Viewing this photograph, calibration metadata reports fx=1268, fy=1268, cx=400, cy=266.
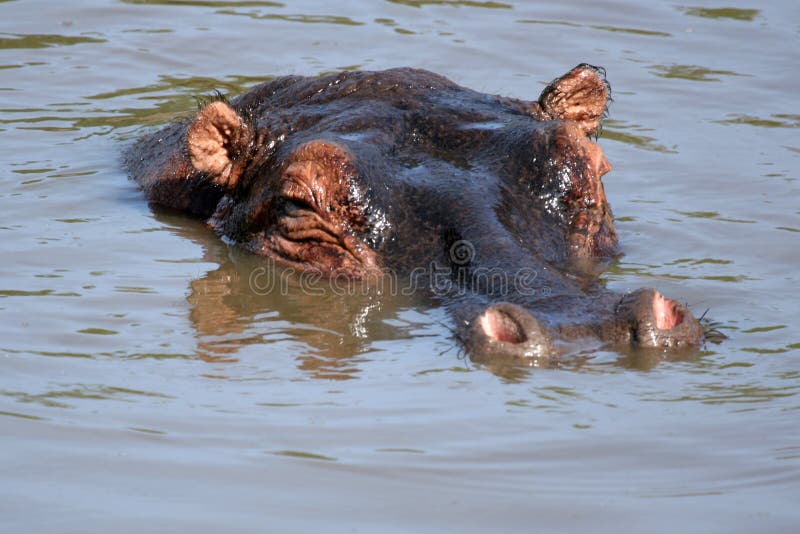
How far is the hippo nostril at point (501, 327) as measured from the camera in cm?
643

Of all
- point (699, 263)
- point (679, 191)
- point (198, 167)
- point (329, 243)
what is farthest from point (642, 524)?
point (679, 191)

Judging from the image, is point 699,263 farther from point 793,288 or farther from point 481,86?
point 481,86

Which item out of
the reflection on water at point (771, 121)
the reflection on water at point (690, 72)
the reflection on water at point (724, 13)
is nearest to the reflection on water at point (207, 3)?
the reflection on water at point (690, 72)

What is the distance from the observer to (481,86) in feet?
46.5

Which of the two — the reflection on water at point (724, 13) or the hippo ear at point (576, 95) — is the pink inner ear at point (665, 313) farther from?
the reflection on water at point (724, 13)

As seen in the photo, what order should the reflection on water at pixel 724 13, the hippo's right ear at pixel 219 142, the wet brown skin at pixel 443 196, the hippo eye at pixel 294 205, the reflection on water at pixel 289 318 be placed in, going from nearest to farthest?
Answer: the wet brown skin at pixel 443 196
the reflection on water at pixel 289 318
the hippo eye at pixel 294 205
the hippo's right ear at pixel 219 142
the reflection on water at pixel 724 13

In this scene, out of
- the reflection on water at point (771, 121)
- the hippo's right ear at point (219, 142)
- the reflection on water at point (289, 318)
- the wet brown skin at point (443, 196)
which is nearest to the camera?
the wet brown skin at point (443, 196)

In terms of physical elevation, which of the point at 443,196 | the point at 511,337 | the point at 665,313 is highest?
the point at 443,196

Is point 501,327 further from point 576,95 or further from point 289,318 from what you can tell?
point 576,95

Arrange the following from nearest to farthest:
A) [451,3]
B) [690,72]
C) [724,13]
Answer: [690,72]
[724,13]
[451,3]

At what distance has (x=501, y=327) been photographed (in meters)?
6.45

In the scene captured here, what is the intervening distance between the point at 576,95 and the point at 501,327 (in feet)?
12.0

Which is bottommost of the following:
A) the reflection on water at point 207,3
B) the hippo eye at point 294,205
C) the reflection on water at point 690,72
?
the hippo eye at point 294,205

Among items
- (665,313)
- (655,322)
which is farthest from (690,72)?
(655,322)
